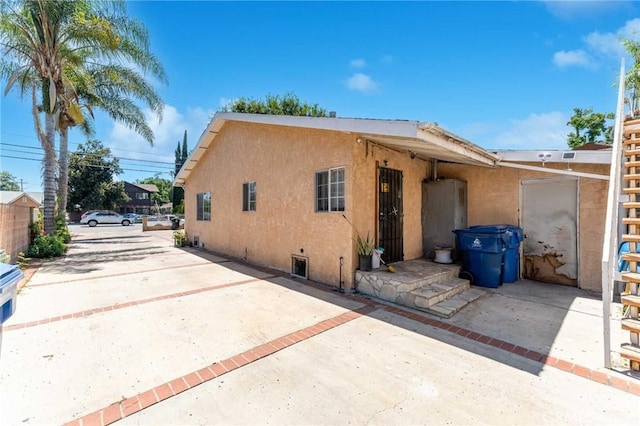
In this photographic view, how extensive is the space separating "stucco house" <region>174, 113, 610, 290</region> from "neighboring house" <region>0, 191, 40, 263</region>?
6.46m

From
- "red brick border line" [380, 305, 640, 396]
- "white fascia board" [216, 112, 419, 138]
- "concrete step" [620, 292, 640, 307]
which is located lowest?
"red brick border line" [380, 305, 640, 396]

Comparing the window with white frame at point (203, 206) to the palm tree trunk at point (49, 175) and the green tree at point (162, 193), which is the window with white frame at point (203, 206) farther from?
the green tree at point (162, 193)

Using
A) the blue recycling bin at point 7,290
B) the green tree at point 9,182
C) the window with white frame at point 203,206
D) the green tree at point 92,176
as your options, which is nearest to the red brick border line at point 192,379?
the blue recycling bin at point 7,290

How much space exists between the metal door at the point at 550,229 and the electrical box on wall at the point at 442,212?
4.68 feet

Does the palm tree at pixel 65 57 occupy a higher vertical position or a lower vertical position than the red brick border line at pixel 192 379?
higher

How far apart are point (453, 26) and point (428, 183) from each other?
4684mm

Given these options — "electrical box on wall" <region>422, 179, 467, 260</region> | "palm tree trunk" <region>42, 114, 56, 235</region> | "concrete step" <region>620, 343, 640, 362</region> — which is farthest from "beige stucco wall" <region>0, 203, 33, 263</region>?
"concrete step" <region>620, 343, 640, 362</region>

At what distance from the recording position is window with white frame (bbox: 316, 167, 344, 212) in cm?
657

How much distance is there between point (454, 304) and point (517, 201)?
3.82 metres

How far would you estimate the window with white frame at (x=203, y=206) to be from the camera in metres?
13.2

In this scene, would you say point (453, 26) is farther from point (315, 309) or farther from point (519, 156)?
point (315, 309)

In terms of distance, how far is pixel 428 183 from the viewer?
8242 millimetres

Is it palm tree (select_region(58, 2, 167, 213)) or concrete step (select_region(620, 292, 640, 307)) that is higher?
palm tree (select_region(58, 2, 167, 213))

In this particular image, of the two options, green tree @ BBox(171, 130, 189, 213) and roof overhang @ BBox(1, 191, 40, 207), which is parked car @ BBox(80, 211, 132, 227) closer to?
green tree @ BBox(171, 130, 189, 213)
